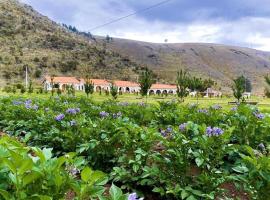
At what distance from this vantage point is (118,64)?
13262 centimetres

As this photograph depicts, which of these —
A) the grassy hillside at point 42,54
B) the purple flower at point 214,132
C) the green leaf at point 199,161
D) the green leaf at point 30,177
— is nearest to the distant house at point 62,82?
the grassy hillside at point 42,54

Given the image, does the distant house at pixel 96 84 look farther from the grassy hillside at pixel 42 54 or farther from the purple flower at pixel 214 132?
the purple flower at pixel 214 132

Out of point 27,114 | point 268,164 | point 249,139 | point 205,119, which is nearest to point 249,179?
point 268,164

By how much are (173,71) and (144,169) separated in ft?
602

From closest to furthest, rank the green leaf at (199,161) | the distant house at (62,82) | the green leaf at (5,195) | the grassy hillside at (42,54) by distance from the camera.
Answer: the green leaf at (5,195)
the green leaf at (199,161)
the distant house at (62,82)
the grassy hillside at (42,54)

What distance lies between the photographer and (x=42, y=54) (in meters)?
117

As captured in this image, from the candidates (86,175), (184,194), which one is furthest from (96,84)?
(86,175)

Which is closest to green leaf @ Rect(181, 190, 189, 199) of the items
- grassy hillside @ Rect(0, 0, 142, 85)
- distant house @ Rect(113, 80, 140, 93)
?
grassy hillside @ Rect(0, 0, 142, 85)

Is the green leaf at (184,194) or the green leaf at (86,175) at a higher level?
the green leaf at (86,175)

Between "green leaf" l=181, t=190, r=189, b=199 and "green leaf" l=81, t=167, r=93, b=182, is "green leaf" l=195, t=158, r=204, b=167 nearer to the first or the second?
"green leaf" l=181, t=190, r=189, b=199

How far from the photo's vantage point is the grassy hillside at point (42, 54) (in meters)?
109

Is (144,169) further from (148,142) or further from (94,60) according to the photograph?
(94,60)

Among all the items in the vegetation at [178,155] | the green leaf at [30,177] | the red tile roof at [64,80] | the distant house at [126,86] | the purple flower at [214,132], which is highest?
the green leaf at [30,177]

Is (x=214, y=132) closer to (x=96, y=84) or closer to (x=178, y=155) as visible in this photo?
(x=178, y=155)
